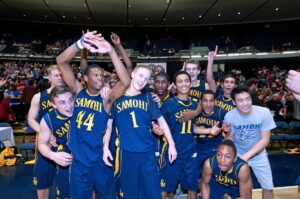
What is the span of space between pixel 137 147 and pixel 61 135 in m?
0.99

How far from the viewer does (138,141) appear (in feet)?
12.0

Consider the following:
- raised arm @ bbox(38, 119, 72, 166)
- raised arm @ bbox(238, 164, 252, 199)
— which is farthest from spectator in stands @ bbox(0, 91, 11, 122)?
raised arm @ bbox(238, 164, 252, 199)

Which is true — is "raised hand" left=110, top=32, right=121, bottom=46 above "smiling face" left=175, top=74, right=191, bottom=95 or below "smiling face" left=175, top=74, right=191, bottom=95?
above

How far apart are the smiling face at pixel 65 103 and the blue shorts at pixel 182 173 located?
4.92ft

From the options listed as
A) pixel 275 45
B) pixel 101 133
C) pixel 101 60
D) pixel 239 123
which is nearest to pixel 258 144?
pixel 239 123

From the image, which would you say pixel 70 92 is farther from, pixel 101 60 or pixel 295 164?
pixel 101 60

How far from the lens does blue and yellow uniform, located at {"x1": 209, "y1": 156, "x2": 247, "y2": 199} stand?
3.72 meters

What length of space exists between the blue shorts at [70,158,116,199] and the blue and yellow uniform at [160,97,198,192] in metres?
0.98

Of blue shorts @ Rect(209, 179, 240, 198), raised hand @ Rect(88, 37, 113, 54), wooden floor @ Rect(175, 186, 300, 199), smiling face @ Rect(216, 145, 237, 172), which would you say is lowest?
wooden floor @ Rect(175, 186, 300, 199)

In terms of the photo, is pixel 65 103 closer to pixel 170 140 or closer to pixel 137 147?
pixel 137 147

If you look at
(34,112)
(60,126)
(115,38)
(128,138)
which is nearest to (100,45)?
(115,38)

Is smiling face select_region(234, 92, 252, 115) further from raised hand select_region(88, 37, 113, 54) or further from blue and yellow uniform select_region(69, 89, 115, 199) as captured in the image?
raised hand select_region(88, 37, 113, 54)

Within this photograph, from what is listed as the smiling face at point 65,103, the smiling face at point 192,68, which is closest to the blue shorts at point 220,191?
the smiling face at point 192,68

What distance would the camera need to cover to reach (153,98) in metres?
3.96
